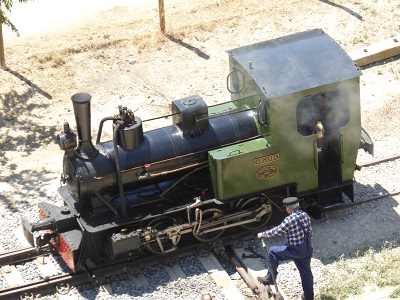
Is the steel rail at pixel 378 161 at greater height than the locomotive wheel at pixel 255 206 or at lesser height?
lesser

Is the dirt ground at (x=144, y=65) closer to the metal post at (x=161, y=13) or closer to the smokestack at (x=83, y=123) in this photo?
the metal post at (x=161, y=13)

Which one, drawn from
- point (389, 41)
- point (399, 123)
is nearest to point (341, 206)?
point (399, 123)

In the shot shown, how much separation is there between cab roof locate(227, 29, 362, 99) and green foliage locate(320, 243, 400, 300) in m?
2.60

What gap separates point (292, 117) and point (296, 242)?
199cm

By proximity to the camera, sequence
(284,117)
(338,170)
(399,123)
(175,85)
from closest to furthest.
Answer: (284,117) < (338,170) < (399,123) < (175,85)

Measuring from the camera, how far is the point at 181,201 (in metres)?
12.4

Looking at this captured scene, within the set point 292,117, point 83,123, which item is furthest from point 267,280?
point 83,123

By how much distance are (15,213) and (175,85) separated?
5.33 meters

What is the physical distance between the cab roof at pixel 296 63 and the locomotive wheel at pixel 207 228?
1.92m

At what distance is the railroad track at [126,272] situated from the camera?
457 inches

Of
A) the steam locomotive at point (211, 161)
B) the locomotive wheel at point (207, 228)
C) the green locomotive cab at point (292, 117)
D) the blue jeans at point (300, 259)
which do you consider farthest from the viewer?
the locomotive wheel at point (207, 228)

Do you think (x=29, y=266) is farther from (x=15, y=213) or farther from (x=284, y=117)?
(x=284, y=117)

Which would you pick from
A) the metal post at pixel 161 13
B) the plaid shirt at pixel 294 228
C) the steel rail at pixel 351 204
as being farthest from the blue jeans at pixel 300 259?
the metal post at pixel 161 13

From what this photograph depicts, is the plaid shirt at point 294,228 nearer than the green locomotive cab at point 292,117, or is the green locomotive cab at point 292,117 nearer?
the plaid shirt at point 294,228
